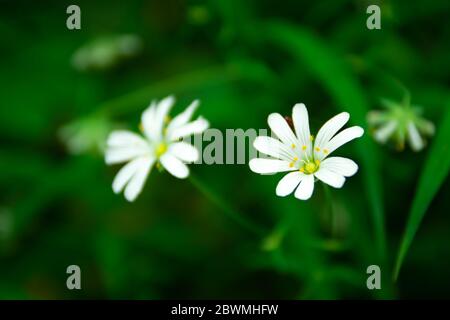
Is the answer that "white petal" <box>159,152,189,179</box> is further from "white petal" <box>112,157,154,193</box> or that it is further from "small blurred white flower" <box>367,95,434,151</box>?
"small blurred white flower" <box>367,95,434,151</box>

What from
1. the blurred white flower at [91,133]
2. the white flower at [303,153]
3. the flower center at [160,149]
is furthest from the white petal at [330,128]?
the blurred white flower at [91,133]

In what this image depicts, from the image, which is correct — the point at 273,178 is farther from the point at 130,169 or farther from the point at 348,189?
the point at 130,169

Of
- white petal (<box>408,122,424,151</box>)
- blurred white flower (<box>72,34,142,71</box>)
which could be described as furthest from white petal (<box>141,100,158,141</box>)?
blurred white flower (<box>72,34,142,71</box>)

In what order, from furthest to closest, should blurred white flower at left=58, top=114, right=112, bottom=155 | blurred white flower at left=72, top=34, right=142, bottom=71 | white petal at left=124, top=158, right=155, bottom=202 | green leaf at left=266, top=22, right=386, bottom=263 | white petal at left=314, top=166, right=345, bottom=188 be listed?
blurred white flower at left=72, top=34, right=142, bottom=71 < blurred white flower at left=58, top=114, right=112, bottom=155 < green leaf at left=266, top=22, right=386, bottom=263 < white petal at left=124, top=158, right=155, bottom=202 < white petal at left=314, top=166, right=345, bottom=188

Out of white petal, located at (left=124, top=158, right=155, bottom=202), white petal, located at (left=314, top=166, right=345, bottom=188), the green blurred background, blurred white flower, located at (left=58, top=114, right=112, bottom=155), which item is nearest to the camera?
white petal, located at (left=314, top=166, right=345, bottom=188)

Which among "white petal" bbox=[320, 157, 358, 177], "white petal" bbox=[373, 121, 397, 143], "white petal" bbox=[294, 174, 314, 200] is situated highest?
"white petal" bbox=[373, 121, 397, 143]

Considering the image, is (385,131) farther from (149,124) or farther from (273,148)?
(149,124)

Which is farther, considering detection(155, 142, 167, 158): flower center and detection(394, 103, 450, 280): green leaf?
detection(155, 142, 167, 158): flower center

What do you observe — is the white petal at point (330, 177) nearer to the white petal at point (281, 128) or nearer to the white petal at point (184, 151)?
the white petal at point (281, 128)
